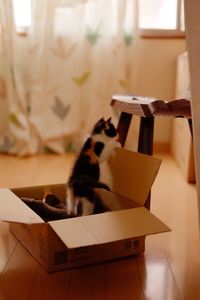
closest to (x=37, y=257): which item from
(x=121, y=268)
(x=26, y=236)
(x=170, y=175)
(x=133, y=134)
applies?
(x=26, y=236)

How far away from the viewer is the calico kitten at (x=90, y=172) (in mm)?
1260

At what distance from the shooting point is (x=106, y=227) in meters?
0.99

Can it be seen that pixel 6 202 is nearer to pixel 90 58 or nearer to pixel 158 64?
pixel 90 58

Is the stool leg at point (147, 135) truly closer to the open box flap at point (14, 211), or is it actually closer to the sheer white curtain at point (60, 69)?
the open box flap at point (14, 211)

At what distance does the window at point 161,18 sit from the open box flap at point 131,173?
5.09 feet

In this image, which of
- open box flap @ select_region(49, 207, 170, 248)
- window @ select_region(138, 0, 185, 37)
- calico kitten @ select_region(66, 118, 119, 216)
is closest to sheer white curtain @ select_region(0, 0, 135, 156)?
window @ select_region(138, 0, 185, 37)

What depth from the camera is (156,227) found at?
1.00 meters

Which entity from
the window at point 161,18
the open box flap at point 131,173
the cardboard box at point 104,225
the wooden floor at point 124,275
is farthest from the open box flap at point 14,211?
the window at point 161,18

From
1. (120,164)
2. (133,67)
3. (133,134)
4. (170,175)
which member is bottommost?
(170,175)

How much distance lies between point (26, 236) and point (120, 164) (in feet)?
1.18

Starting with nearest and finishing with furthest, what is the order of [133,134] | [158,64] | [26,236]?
[26,236] → [133,134] → [158,64]

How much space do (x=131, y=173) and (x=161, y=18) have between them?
1768mm

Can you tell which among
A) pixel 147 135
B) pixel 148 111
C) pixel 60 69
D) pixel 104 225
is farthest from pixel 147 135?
pixel 60 69

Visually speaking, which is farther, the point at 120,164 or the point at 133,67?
the point at 133,67
